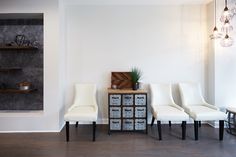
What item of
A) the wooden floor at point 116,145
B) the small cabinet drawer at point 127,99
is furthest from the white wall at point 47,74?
the small cabinet drawer at point 127,99

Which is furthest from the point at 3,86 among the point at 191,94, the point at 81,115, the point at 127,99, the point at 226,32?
the point at 226,32

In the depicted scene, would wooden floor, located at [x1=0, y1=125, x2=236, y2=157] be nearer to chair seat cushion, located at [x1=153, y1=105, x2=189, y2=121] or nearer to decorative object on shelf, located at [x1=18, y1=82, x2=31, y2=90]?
chair seat cushion, located at [x1=153, y1=105, x2=189, y2=121]

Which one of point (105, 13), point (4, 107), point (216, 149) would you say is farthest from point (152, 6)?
point (4, 107)

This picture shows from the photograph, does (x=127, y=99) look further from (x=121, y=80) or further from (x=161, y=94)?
(x=161, y=94)

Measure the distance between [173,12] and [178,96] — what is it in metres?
1.90

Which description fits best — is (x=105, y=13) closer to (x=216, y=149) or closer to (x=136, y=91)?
(x=136, y=91)

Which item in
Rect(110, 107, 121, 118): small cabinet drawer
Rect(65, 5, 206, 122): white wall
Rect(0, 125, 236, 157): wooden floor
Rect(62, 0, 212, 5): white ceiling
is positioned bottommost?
Rect(0, 125, 236, 157): wooden floor

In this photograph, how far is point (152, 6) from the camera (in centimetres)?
454

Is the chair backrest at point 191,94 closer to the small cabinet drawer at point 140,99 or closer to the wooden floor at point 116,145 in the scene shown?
the wooden floor at point 116,145

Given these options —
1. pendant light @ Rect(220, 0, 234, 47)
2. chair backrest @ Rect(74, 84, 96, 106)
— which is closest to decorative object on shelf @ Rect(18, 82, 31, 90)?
chair backrest @ Rect(74, 84, 96, 106)

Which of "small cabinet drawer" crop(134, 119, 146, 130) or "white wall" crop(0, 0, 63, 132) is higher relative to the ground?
"white wall" crop(0, 0, 63, 132)

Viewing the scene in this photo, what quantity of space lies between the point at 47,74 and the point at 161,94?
2.38m

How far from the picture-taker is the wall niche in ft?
14.7

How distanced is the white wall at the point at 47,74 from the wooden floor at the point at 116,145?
0.71ft
